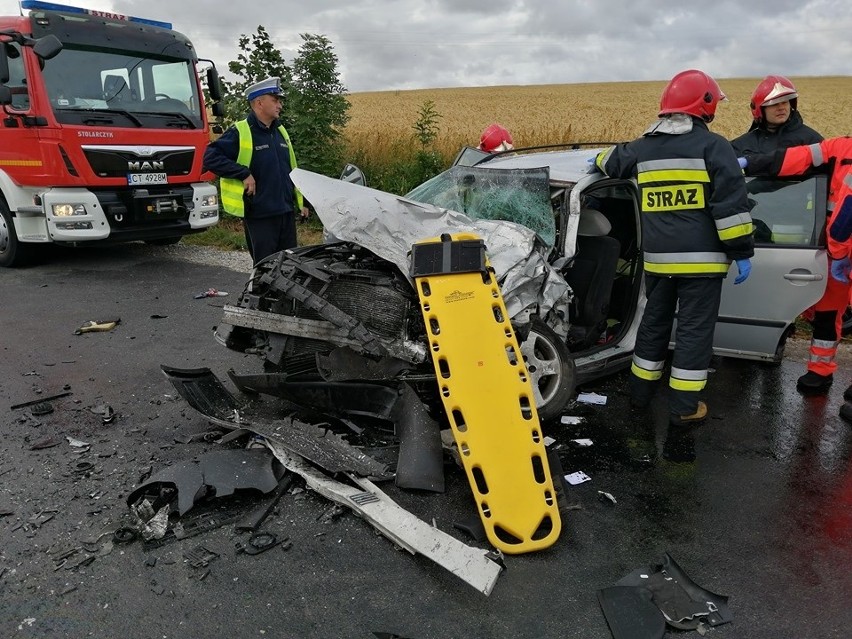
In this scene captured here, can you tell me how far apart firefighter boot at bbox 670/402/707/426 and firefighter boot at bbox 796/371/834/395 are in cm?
94

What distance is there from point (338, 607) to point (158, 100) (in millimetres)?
7311

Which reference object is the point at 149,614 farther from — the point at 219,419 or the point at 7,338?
the point at 7,338

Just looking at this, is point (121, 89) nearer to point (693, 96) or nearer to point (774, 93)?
point (693, 96)

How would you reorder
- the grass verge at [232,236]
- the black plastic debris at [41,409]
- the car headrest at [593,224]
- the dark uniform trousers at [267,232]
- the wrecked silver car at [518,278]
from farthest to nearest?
the grass verge at [232,236]
the dark uniform trousers at [267,232]
the car headrest at [593,224]
the black plastic debris at [41,409]
the wrecked silver car at [518,278]

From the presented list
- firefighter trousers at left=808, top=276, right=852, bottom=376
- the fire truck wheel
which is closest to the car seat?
firefighter trousers at left=808, top=276, right=852, bottom=376

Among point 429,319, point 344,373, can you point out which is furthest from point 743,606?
point 344,373

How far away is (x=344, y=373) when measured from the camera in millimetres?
3475

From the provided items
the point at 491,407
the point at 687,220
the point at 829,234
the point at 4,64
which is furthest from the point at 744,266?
the point at 4,64

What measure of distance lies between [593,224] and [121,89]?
6.10 metres

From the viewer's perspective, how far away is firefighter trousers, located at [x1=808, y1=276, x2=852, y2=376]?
3.98 metres

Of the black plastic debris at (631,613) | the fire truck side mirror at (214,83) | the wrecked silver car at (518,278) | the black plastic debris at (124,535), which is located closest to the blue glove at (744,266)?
the wrecked silver car at (518,278)

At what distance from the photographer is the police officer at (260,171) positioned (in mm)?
5086

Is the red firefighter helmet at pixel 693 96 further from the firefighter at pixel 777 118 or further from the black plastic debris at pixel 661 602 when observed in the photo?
the black plastic debris at pixel 661 602

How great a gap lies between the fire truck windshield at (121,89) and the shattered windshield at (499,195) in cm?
473
